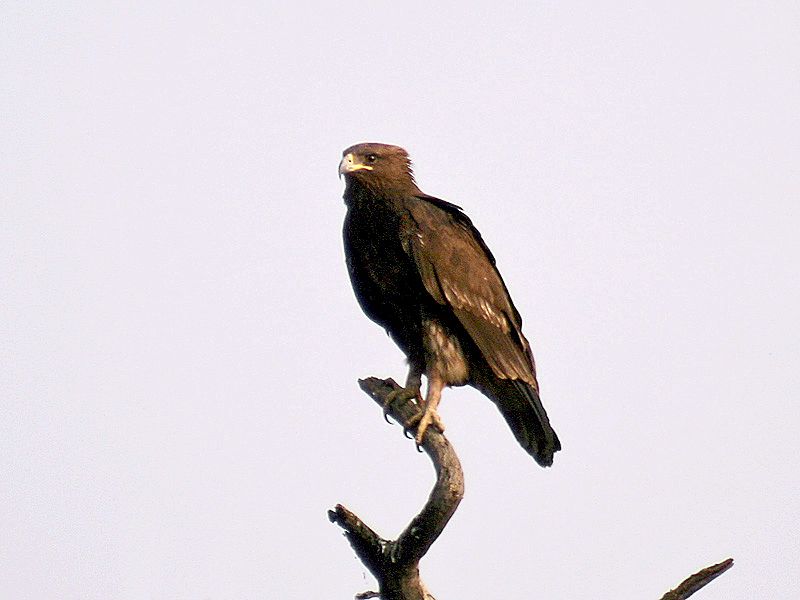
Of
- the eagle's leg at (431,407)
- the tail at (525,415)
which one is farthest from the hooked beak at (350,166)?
the tail at (525,415)

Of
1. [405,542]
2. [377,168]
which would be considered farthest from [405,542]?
[377,168]

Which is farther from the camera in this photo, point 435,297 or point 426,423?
point 435,297

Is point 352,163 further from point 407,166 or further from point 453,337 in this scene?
point 453,337

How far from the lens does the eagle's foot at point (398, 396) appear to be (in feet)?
26.8

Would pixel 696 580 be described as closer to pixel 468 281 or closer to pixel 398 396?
pixel 398 396

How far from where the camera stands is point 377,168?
853 cm

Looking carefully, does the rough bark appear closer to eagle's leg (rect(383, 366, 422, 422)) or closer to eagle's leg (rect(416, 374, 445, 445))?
eagle's leg (rect(416, 374, 445, 445))

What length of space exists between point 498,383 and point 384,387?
2.47 feet

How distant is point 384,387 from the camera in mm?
8305

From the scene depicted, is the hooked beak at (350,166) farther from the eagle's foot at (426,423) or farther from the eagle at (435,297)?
the eagle's foot at (426,423)

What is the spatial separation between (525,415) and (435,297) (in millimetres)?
1017

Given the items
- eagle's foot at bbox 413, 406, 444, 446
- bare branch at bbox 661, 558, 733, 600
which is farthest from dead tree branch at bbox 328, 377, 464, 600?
bare branch at bbox 661, 558, 733, 600

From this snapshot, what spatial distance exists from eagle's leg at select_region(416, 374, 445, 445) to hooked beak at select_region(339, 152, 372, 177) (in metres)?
1.47

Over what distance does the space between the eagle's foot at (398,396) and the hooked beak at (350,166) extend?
150cm
